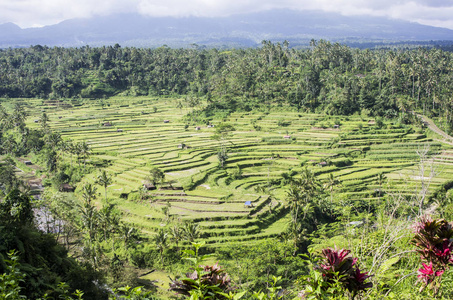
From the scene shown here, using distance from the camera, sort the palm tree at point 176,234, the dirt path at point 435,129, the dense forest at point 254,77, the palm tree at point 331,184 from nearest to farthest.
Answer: the palm tree at point 176,234, the palm tree at point 331,184, the dirt path at point 435,129, the dense forest at point 254,77

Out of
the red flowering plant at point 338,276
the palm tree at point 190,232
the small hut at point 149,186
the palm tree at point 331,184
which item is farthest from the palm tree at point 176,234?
→ the red flowering plant at point 338,276

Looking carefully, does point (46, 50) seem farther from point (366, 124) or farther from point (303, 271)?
point (303, 271)

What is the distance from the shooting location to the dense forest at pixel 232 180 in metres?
5.66

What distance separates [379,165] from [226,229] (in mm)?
23512

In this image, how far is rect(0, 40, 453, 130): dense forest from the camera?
60.1 m

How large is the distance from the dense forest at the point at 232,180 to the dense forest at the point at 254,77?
36 centimetres

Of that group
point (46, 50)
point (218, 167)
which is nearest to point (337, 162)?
point (218, 167)

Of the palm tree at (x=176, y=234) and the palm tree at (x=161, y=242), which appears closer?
the palm tree at (x=161, y=242)

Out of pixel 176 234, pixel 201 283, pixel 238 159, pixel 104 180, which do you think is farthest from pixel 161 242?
pixel 201 283

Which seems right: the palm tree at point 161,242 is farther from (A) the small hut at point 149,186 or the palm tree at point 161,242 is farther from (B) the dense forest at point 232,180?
(A) the small hut at point 149,186

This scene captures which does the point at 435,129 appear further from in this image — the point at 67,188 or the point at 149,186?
the point at 67,188

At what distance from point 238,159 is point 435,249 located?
38207 mm

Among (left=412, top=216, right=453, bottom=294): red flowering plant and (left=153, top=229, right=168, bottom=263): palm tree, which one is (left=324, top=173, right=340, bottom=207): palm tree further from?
(left=412, top=216, right=453, bottom=294): red flowering plant

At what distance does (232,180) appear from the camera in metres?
38.6
